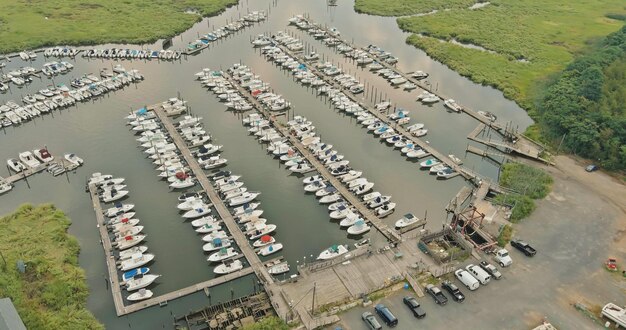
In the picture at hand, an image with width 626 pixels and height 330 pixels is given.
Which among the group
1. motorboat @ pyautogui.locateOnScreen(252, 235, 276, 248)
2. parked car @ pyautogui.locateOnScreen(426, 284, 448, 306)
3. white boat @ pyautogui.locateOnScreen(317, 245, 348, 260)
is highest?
parked car @ pyautogui.locateOnScreen(426, 284, 448, 306)

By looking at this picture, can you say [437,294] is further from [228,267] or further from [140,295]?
[140,295]

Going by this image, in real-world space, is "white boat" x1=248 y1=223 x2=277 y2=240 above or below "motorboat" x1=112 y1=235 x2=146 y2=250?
above

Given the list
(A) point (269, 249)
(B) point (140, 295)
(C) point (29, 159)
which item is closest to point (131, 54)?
(C) point (29, 159)

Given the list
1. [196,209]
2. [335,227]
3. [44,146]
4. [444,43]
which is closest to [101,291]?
[196,209]

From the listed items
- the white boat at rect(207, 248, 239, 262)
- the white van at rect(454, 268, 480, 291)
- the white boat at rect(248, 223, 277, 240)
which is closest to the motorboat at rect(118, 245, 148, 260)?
the white boat at rect(207, 248, 239, 262)

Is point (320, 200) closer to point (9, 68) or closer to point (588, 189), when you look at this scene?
point (588, 189)

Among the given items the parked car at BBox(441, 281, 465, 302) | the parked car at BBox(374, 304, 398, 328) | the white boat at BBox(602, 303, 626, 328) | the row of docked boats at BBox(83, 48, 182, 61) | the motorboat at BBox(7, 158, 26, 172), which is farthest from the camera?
the row of docked boats at BBox(83, 48, 182, 61)

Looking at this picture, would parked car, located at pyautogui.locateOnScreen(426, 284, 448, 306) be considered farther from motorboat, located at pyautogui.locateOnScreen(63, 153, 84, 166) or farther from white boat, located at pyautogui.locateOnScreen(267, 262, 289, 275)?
motorboat, located at pyautogui.locateOnScreen(63, 153, 84, 166)
